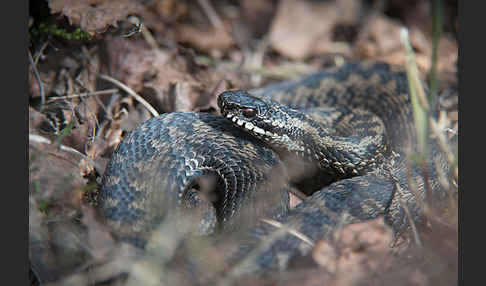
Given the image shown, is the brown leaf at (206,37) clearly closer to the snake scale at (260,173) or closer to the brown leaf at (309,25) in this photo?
the brown leaf at (309,25)

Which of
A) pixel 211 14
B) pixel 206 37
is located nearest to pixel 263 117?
pixel 206 37

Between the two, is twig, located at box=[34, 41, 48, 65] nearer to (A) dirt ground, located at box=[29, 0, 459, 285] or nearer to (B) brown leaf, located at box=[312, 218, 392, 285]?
(A) dirt ground, located at box=[29, 0, 459, 285]

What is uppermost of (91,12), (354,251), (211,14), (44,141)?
(91,12)

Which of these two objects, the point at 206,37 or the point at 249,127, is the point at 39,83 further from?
the point at 206,37

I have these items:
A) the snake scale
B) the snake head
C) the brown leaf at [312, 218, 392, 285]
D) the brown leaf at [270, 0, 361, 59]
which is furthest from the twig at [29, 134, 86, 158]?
the brown leaf at [270, 0, 361, 59]

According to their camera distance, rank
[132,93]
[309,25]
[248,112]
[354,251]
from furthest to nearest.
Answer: [309,25] < [132,93] < [248,112] < [354,251]

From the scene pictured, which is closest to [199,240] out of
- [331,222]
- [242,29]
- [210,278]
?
[210,278]

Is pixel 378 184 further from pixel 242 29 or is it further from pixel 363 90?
pixel 242 29

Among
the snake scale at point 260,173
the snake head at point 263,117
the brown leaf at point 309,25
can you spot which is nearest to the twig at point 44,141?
the snake scale at point 260,173
